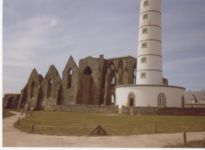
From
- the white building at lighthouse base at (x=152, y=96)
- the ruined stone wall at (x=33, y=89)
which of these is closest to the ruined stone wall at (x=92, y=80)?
the ruined stone wall at (x=33, y=89)

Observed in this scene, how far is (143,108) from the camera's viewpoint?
72.8 feet

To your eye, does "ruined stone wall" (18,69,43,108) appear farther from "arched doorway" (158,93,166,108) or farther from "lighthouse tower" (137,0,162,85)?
"arched doorway" (158,93,166,108)

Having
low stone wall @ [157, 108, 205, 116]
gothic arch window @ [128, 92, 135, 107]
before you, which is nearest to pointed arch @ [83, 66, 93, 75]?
gothic arch window @ [128, 92, 135, 107]

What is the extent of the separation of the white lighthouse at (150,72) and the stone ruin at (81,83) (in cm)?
1063

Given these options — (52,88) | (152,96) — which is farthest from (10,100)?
(52,88)

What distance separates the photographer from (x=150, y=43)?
80.0 feet

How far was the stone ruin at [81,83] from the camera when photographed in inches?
1406

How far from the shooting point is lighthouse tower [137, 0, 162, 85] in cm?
2425

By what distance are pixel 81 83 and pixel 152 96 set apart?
13912mm

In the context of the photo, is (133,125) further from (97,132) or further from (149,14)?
(149,14)

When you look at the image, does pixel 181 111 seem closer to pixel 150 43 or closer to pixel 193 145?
pixel 150 43

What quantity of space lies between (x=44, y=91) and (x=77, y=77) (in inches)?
202

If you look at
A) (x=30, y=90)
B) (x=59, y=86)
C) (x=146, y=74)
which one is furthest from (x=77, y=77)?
(x=146, y=74)

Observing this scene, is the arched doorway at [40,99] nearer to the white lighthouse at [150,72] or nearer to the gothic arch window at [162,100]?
the white lighthouse at [150,72]
